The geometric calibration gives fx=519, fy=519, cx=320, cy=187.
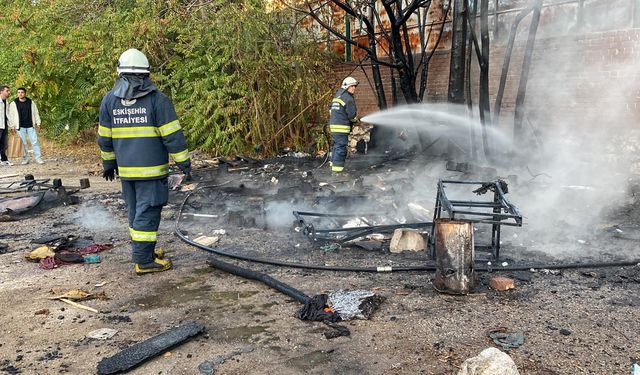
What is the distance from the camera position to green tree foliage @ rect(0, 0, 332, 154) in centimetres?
1201

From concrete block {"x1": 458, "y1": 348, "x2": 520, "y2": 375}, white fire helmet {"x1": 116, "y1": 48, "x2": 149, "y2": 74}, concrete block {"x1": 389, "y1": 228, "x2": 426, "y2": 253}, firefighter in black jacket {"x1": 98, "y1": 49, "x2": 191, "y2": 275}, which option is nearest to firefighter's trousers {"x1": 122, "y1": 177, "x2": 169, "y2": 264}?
firefighter in black jacket {"x1": 98, "y1": 49, "x2": 191, "y2": 275}

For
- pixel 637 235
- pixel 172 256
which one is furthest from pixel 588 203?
pixel 172 256

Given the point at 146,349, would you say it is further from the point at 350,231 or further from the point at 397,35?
the point at 397,35

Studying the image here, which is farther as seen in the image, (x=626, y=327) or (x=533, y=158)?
(x=533, y=158)

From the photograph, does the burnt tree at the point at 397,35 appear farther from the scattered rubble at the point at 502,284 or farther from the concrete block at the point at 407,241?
the scattered rubble at the point at 502,284

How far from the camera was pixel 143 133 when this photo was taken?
4.71 metres

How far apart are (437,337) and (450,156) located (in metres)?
7.43

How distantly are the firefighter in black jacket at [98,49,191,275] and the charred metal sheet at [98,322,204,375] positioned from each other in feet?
5.07

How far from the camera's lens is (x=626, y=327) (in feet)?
11.2

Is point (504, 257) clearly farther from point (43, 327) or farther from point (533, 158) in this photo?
Result: point (533, 158)

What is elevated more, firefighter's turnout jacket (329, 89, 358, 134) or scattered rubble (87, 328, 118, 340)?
firefighter's turnout jacket (329, 89, 358, 134)

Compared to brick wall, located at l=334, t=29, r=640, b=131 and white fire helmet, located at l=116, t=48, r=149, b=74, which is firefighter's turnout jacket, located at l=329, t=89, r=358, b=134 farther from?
white fire helmet, located at l=116, t=48, r=149, b=74

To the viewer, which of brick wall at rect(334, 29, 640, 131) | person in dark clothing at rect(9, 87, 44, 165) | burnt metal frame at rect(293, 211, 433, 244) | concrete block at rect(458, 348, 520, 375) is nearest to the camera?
concrete block at rect(458, 348, 520, 375)

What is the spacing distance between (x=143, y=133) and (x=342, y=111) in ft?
14.8
